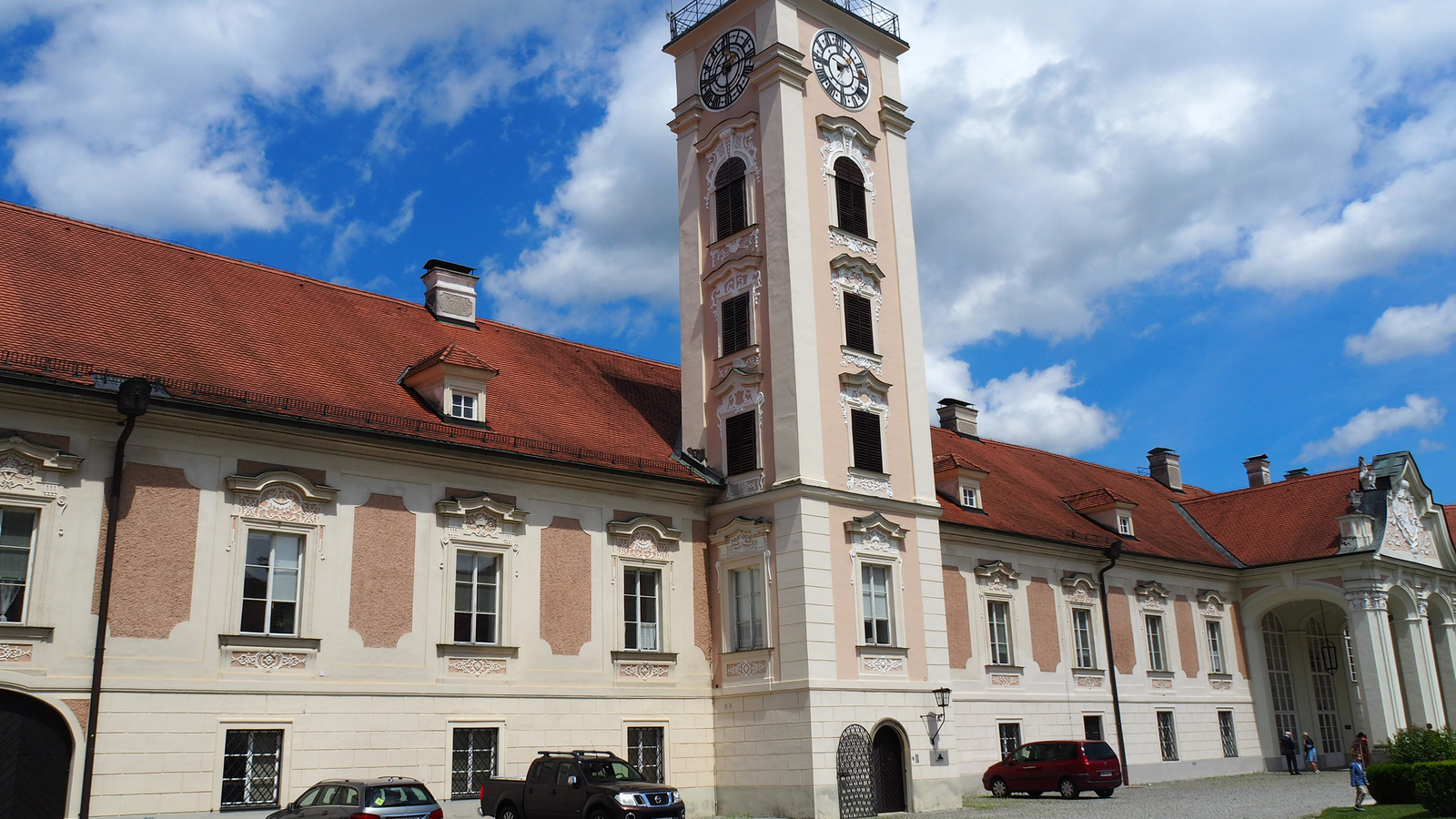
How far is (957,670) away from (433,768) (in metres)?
14.5

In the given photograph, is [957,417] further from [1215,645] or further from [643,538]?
[643,538]

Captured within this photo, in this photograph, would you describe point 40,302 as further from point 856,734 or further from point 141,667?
point 856,734

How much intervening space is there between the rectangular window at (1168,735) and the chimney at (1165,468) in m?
14.2

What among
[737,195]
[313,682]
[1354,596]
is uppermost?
[737,195]

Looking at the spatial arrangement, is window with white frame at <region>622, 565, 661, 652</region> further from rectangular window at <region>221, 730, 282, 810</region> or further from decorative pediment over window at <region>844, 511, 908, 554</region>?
rectangular window at <region>221, 730, 282, 810</region>

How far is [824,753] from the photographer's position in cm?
2427

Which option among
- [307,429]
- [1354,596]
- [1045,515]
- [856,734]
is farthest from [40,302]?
[1354,596]

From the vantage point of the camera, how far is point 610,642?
2477 centimetres

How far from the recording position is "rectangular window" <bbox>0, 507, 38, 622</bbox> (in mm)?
17859

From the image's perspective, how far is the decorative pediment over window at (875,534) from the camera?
86.6ft

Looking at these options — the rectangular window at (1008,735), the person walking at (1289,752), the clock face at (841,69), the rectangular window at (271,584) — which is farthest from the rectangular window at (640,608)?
the person walking at (1289,752)

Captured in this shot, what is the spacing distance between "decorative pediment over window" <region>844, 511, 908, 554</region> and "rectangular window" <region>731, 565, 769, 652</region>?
84.9 inches

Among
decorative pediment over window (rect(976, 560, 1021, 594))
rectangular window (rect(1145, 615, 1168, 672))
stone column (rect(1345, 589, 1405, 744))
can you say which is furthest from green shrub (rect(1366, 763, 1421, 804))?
stone column (rect(1345, 589, 1405, 744))

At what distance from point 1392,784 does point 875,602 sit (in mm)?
10229
